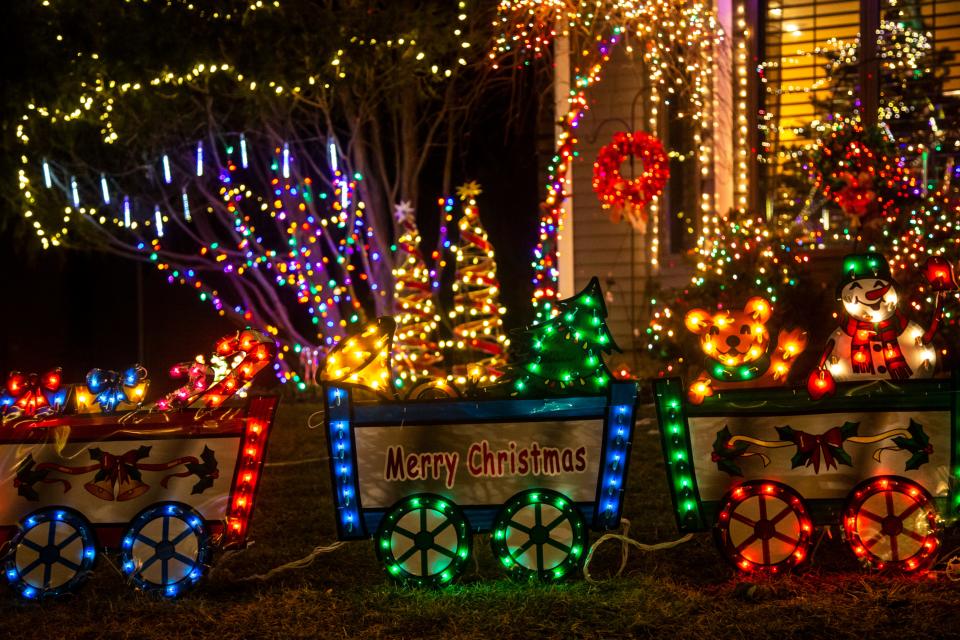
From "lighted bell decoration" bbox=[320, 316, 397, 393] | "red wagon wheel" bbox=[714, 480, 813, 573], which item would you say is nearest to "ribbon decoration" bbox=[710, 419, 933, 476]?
"red wagon wheel" bbox=[714, 480, 813, 573]

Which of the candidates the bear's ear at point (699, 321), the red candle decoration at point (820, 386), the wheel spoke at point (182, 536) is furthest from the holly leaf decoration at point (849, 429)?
the wheel spoke at point (182, 536)

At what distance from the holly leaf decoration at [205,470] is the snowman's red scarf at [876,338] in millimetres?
2931

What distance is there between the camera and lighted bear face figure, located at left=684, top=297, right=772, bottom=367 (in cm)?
483

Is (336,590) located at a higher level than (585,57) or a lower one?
lower

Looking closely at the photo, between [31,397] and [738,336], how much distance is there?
324 cm

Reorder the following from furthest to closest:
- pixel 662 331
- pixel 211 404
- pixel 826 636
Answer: pixel 662 331 → pixel 211 404 → pixel 826 636

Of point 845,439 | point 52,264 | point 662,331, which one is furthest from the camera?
point 52,264

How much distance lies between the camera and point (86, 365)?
50.2 feet

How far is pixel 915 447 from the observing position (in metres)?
4.73

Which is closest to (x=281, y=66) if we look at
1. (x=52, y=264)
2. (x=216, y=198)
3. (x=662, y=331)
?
(x=216, y=198)

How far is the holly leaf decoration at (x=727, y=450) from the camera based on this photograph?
189 inches

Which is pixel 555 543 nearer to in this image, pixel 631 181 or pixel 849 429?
pixel 849 429

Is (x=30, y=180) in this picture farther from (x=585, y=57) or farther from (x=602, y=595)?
(x=602, y=595)

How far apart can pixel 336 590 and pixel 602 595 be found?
121 cm
